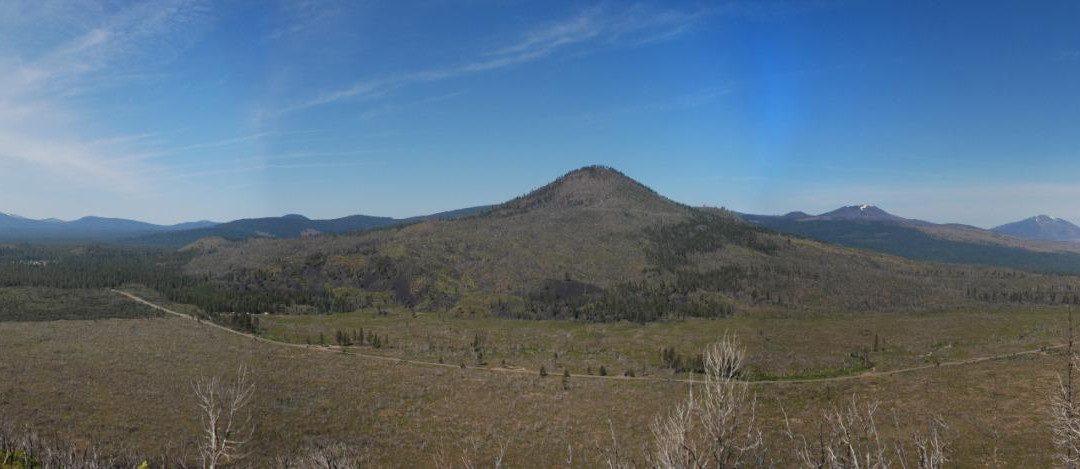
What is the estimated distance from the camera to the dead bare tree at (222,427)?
20203 mm

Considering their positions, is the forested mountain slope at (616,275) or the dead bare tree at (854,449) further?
the forested mountain slope at (616,275)

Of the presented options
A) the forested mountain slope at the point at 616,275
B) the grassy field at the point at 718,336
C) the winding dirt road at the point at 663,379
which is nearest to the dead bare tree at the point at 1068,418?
the winding dirt road at the point at 663,379

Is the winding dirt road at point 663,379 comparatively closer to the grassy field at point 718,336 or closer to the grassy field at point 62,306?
the grassy field at point 718,336

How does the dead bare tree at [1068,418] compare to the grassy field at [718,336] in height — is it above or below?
above

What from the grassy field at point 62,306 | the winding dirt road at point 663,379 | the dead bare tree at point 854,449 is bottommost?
the winding dirt road at point 663,379

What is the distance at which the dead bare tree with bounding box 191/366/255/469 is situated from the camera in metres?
20.2

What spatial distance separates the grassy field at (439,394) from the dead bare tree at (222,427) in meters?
1.67

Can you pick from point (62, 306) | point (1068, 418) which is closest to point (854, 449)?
point (1068, 418)

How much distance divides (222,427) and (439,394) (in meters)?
21.6

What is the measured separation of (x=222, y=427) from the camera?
46.7 m

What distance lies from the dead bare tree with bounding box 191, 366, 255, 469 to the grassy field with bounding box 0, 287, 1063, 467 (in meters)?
1.67

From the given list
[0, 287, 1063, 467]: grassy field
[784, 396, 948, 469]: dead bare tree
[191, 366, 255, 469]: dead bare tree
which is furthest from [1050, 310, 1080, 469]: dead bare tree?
[0, 287, 1063, 467]: grassy field

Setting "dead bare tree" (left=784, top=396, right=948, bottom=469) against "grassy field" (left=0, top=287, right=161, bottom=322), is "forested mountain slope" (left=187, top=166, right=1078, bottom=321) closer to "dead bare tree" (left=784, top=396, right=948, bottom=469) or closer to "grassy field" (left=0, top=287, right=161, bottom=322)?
"grassy field" (left=0, top=287, right=161, bottom=322)

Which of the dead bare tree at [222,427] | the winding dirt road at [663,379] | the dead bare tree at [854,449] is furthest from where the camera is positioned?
the winding dirt road at [663,379]
